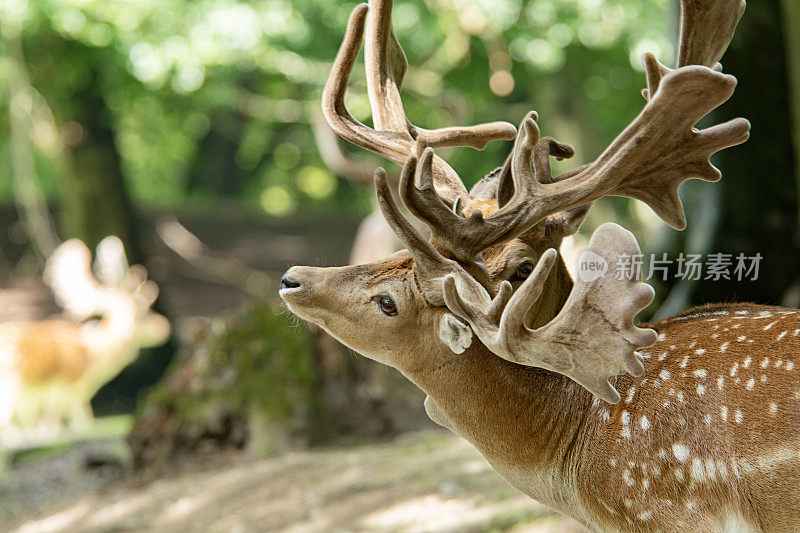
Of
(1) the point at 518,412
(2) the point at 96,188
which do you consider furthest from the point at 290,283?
(2) the point at 96,188

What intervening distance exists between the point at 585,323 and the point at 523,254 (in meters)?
0.49

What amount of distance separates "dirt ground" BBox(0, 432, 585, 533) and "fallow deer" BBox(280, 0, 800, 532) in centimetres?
131

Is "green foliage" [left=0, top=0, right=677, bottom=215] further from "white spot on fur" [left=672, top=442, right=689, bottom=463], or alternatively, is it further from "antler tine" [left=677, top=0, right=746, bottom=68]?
"white spot on fur" [left=672, top=442, right=689, bottom=463]

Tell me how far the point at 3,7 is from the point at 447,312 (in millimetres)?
8499

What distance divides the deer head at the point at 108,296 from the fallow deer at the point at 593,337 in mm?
8065

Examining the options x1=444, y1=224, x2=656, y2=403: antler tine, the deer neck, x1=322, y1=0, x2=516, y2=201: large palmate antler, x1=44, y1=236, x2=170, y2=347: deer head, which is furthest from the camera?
x1=44, y1=236, x2=170, y2=347: deer head

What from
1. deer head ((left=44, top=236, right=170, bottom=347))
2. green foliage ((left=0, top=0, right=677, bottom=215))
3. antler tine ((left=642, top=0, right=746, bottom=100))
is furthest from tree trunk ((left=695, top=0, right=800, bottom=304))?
deer head ((left=44, top=236, right=170, bottom=347))

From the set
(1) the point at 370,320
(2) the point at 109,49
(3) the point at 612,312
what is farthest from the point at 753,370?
(2) the point at 109,49

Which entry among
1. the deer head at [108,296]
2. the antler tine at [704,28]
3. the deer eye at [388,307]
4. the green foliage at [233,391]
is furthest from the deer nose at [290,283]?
the deer head at [108,296]

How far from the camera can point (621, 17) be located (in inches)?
426

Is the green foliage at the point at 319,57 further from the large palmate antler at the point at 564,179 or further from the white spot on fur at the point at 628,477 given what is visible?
the white spot on fur at the point at 628,477

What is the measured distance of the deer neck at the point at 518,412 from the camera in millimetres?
3002

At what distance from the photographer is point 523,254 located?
3021mm

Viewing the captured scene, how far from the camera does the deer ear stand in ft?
9.09
